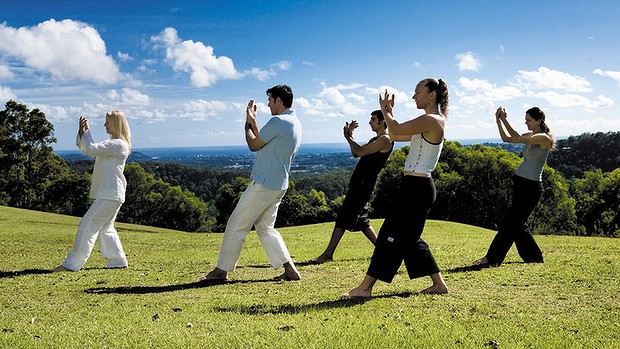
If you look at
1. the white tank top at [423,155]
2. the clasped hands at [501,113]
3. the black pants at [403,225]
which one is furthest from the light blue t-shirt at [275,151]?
the clasped hands at [501,113]

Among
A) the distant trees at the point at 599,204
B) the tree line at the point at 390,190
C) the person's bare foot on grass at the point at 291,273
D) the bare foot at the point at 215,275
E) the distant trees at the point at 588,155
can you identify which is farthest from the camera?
the distant trees at the point at 588,155

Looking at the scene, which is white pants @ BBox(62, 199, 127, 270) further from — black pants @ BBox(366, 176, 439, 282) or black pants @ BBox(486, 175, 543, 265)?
black pants @ BBox(486, 175, 543, 265)

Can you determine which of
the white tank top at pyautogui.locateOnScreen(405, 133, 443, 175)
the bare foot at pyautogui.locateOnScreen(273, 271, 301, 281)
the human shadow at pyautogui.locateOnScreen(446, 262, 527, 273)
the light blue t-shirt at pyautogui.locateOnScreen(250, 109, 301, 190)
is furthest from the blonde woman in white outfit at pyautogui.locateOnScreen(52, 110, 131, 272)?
the human shadow at pyautogui.locateOnScreen(446, 262, 527, 273)

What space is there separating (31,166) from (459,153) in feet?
183

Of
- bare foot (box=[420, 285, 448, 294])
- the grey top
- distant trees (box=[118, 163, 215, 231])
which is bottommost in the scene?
distant trees (box=[118, 163, 215, 231])

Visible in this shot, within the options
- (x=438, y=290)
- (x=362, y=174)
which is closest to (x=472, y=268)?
(x=362, y=174)

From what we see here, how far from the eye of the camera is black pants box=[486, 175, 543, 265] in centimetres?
1010

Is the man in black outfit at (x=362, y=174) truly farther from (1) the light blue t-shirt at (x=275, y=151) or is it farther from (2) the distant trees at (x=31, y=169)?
(2) the distant trees at (x=31, y=169)

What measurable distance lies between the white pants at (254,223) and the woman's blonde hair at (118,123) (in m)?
3.05

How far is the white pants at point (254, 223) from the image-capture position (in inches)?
318

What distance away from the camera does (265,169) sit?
26.2 feet

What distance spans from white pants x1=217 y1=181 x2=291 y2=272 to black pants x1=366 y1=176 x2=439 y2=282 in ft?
6.42

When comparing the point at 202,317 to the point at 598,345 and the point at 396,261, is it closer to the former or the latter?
the point at 396,261

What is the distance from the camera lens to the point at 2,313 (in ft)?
20.9
